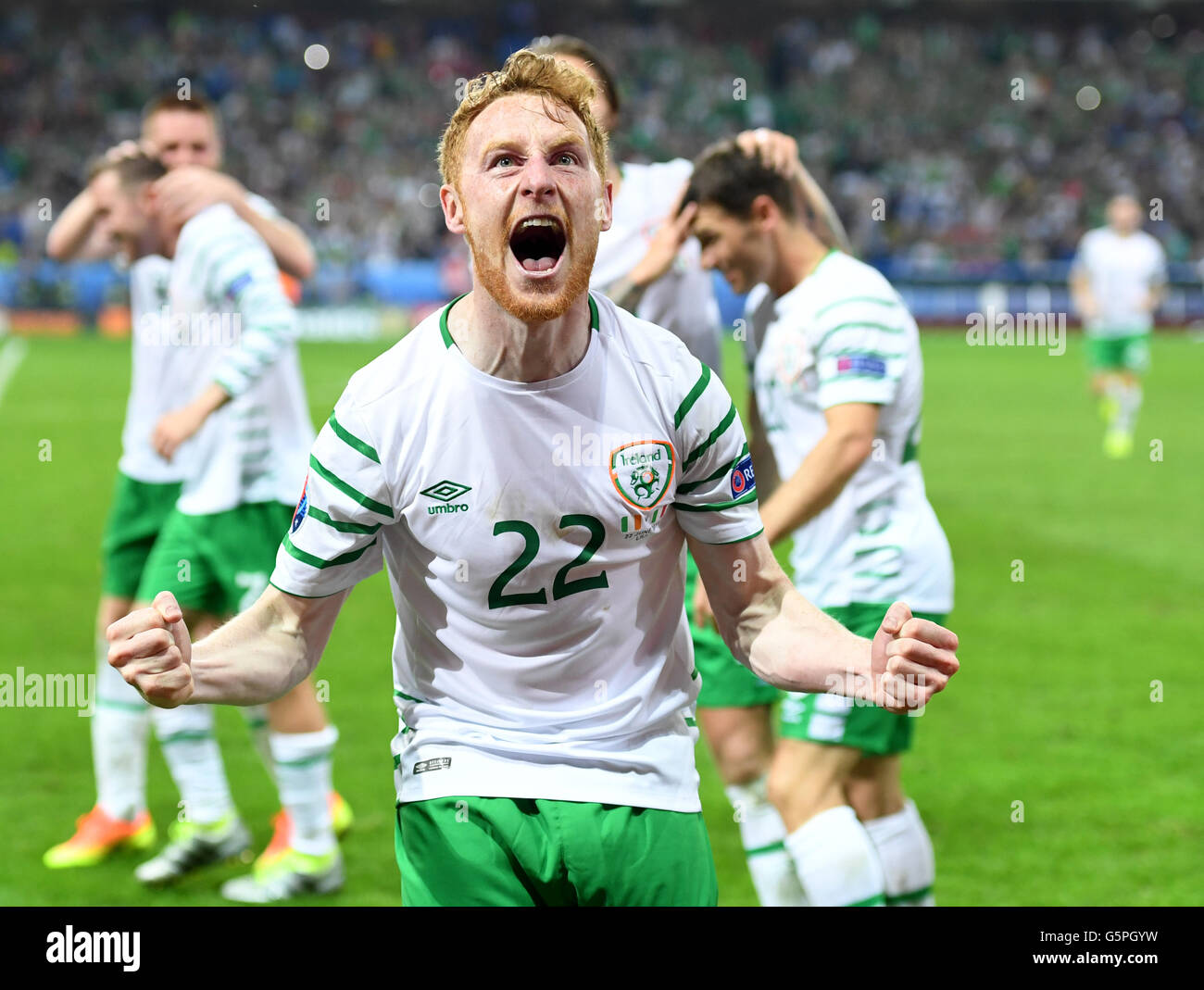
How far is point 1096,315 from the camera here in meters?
18.3

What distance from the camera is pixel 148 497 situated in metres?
5.78

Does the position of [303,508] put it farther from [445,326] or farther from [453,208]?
[453,208]

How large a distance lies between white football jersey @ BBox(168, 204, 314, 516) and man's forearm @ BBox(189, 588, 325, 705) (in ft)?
8.79

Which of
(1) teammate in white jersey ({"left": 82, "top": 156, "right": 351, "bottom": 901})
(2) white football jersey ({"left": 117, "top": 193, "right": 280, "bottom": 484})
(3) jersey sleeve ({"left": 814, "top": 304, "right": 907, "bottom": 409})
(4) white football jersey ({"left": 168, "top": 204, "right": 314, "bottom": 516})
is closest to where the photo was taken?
(3) jersey sleeve ({"left": 814, "top": 304, "right": 907, "bottom": 409})

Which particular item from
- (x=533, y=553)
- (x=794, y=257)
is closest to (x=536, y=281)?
(x=533, y=553)

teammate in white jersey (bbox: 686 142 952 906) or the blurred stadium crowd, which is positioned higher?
the blurred stadium crowd

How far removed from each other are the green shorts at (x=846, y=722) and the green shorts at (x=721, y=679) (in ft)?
2.01

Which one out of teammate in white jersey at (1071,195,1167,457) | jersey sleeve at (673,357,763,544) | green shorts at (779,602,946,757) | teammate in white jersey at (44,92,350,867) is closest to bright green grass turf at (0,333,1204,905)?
teammate in white jersey at (44,92,350,867)

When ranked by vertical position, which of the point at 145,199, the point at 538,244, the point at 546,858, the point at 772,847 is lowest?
the point at 772,847

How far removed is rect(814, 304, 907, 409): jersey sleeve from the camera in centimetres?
426

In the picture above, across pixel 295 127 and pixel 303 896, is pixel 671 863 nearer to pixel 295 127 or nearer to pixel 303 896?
pixel 303 896

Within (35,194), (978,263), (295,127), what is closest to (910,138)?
(978,263)

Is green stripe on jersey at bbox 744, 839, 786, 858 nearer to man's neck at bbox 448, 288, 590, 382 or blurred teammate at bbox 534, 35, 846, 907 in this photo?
blurred teammate at bbox 534, 35, 846, 907

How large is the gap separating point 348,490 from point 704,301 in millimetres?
3109
